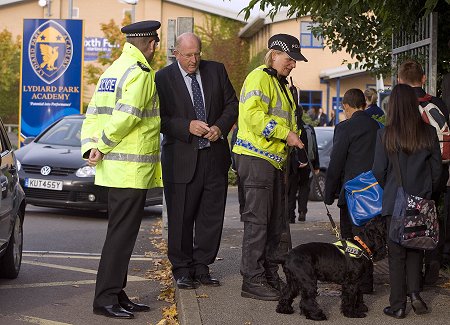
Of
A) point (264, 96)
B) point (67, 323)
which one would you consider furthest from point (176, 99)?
point (67, 323)

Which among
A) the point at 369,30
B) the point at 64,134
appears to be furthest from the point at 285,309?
the point at 64,134

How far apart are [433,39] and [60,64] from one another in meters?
15.1

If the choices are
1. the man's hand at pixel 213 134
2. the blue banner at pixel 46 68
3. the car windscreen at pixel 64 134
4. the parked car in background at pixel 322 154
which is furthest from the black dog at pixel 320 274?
the blue banner at pixel 46 68

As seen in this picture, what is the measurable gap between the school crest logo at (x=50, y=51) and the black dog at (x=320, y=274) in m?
16.9

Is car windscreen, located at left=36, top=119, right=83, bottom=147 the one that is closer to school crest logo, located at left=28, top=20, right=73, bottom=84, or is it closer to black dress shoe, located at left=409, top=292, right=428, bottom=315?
school crest logo, located at left=28, top=20, right=73, bottom=84

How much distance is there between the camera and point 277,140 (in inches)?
312

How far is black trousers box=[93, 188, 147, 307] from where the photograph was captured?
7.56m

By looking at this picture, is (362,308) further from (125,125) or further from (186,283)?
(125,125)

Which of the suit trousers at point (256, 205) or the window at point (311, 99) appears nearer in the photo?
the suit trousers at point (256, 205)

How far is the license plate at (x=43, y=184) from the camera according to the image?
49.4ft

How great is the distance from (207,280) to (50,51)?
15839 millimetres

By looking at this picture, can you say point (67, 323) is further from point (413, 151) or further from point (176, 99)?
point (413, 151)

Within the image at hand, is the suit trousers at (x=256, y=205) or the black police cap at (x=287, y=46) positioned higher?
the black police cap at (x=287, y=46)

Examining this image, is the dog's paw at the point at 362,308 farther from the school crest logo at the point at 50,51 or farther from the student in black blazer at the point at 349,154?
the school crest logo at the point at 50,51
